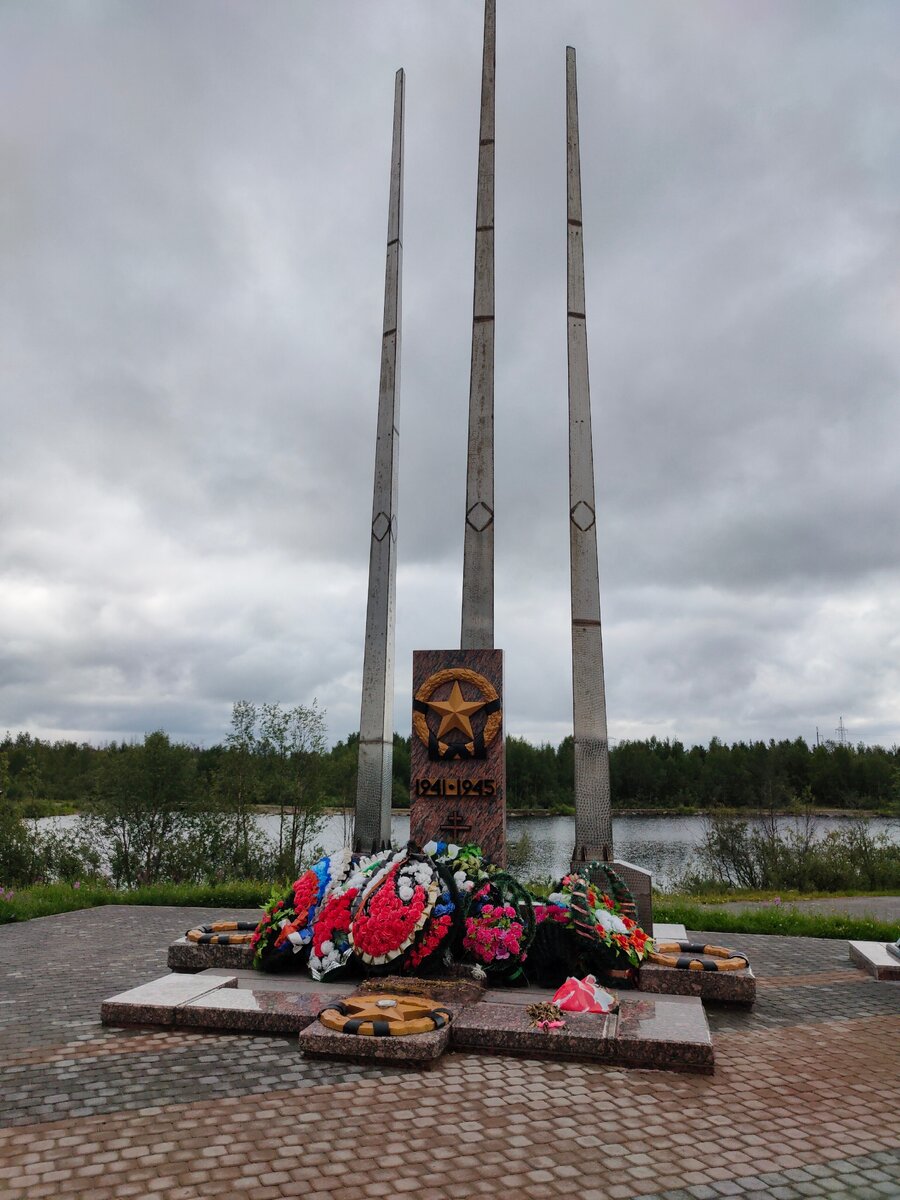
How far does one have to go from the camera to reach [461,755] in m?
7.46

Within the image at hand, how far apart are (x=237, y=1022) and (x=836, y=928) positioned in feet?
20.4

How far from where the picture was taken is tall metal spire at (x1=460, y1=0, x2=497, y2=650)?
863cm

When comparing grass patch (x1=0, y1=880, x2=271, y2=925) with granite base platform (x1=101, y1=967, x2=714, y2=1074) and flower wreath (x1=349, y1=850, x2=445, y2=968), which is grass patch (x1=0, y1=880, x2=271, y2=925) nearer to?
granite base platform (x1=101, y1=967, x2=714, y2=1074)

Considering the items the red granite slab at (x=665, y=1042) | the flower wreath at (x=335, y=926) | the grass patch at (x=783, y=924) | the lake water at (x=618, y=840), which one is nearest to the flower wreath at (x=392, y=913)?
the flower wreath at (x=335, y=926)

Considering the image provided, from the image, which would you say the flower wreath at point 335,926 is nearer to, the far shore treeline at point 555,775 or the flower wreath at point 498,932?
the flower wreath at point 498,932

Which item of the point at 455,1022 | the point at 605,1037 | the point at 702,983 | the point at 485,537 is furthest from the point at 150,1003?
the point at 485,537

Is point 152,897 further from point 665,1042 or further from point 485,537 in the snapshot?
point 665,1042

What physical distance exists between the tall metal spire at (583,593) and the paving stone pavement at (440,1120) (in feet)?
8.93

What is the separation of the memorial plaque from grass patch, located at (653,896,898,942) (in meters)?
2.90

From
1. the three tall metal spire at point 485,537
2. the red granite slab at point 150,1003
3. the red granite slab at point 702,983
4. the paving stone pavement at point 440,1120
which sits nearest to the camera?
the paving stone pavement at point 440,1120

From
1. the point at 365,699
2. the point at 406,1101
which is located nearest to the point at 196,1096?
the point at 406,1101

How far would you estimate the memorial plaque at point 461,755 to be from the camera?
7.35m

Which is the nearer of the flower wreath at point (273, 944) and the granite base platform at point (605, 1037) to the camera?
the granite base platform at point (605, 1037)

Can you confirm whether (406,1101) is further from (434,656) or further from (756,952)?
(756,952)
